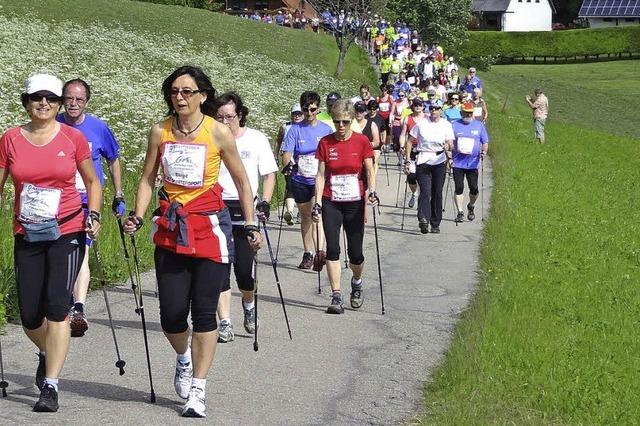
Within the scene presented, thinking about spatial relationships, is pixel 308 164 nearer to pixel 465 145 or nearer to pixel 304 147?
pixel 304 147

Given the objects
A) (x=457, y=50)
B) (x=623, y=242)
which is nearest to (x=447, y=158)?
(x=623, y=242)

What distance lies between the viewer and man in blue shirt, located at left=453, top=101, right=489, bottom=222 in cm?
1883

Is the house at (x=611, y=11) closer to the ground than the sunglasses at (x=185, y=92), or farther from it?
closer to the ground

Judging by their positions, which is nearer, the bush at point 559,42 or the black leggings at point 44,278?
the black leggings at point 44,278

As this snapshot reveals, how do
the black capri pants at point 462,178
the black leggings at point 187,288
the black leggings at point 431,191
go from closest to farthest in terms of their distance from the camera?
the black leggings at point 187,288, the black leggings at point 431,191, the black capri pants at point 462,178

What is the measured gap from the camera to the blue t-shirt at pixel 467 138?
18812 mm

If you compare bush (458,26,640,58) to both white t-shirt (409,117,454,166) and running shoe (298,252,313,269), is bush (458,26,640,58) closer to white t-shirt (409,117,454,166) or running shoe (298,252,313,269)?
white t-shirt (409,117,454,166)

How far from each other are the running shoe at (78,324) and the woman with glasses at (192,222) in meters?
2.50

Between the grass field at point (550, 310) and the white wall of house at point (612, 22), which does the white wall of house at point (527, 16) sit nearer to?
the white wall of house at point (612, 22)

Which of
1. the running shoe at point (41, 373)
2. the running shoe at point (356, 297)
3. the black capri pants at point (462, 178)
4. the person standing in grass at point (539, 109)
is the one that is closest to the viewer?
the running shoe at point (41, 373)

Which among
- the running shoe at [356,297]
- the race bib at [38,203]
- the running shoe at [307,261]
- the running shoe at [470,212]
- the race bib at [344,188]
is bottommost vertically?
the running shoe at [470,212]

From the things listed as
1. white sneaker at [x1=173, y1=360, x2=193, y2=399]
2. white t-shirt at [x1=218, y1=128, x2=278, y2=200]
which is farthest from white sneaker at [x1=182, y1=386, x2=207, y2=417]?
white t-shirt at [x1=218, y1=128, x2=278, y2=200]

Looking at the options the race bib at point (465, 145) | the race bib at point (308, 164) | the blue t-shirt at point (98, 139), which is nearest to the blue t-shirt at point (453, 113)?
the race bib at point (465, 145)

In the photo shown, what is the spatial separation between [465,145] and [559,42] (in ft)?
285
